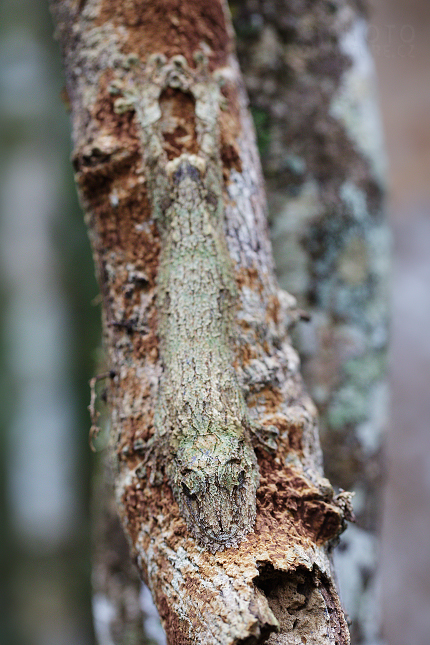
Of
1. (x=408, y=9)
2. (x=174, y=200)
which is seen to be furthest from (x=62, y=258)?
(x=174, y=200)

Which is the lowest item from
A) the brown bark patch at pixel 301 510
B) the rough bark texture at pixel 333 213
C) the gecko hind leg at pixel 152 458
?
the brown bark patch at pixel 301 510

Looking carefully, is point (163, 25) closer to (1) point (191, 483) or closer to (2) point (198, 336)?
(2) point (198, 336)

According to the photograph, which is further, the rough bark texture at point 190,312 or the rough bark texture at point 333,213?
the rough bark texture at point 333,213

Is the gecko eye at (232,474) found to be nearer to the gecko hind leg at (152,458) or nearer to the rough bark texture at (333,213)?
the gecko hind leg at (152,458)

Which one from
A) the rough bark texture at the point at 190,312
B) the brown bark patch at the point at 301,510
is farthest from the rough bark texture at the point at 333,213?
the brown bark patch at the point at 301,510

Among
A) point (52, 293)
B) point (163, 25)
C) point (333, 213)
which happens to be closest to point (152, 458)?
point (163, 25)

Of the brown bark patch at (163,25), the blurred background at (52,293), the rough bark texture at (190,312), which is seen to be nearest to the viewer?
the rough bark texture at (190,312)
